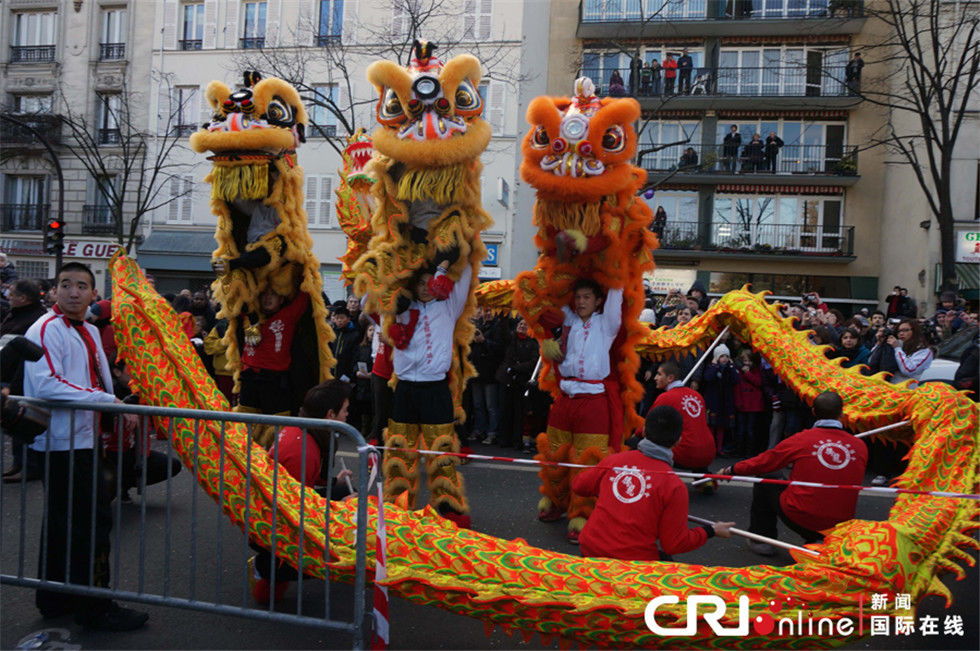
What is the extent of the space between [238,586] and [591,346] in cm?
259

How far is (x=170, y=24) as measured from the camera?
23000mm

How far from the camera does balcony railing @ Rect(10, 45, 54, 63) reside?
2431 centimetres

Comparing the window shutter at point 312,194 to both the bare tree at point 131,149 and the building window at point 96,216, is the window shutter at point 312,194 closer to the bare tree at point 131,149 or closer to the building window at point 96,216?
the bare tree at point 131,149

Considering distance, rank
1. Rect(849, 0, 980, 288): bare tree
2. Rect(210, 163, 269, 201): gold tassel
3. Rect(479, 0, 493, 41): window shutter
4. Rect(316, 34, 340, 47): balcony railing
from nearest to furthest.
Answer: Rect(210, 163, 269, 201): gold tassel, Rect(849, 0, 980, 288): bare tree, Rect(316, 34, 340, 47): balcony railing, Rect(479, 0, 493, 41): window shutter

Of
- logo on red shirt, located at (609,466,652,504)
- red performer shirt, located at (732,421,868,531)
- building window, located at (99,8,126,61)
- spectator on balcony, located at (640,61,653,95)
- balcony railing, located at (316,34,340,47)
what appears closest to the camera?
logo on red shirt, located at (609,466,652,504)

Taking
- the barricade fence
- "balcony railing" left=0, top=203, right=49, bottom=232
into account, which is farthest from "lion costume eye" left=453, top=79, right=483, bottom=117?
"balcony railing" left=0, top=203, right=49, bottom=232

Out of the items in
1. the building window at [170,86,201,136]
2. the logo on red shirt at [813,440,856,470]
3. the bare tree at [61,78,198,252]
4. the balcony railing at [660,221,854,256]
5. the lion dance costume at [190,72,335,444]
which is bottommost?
the logo on red shirt at [813,440,856,470]

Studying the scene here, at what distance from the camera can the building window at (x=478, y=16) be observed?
20.1 meters

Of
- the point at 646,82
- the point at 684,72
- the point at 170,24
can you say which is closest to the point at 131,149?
the point at 170,24

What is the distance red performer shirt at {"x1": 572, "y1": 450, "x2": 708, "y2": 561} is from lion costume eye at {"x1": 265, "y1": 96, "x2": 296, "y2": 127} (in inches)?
142

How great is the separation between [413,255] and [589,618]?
2.71 m

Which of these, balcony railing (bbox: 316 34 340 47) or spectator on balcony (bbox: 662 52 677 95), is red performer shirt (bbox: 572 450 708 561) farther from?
spectator on balcony (bbox: 662 52 677 95)

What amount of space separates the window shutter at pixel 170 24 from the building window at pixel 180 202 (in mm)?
3998

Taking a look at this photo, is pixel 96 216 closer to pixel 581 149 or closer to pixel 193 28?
pixel 193 28
